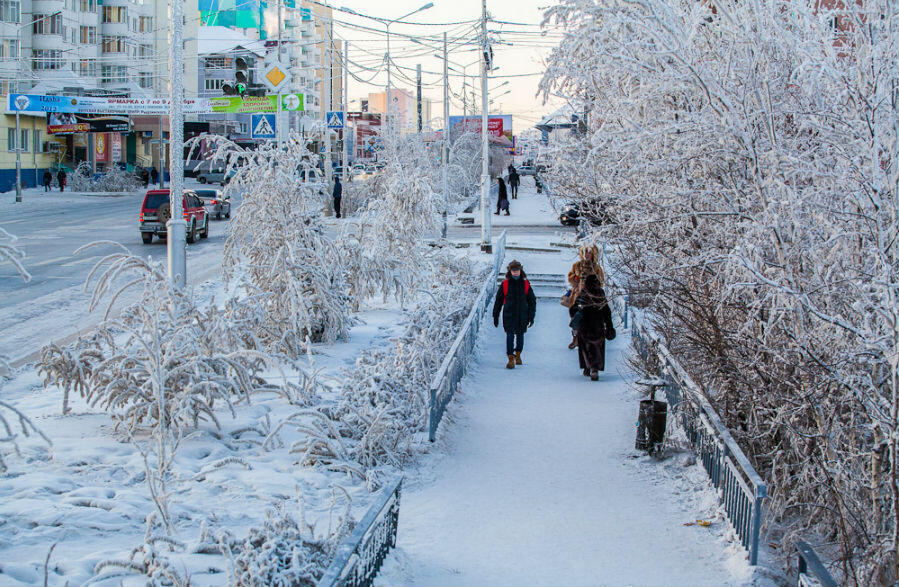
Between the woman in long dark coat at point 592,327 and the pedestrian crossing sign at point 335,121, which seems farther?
the pedestrian crossing sign at point 335,121

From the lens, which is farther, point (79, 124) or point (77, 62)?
point (77, 62)

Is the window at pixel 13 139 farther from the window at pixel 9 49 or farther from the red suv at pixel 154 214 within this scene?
the red suv at pixel 154 214

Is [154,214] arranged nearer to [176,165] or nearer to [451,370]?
[176,165]

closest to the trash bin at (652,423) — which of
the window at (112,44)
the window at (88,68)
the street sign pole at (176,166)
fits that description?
the street sign pole at (176,166)

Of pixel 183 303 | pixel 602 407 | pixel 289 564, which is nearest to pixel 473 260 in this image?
pixel 602 407

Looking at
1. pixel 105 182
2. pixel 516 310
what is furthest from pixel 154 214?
pixel 105 182

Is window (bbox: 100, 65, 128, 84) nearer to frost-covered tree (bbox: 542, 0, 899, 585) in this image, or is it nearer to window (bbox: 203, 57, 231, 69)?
window (bbox: 203, 57, 231, 69)

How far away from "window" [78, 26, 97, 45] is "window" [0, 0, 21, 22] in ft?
33.3

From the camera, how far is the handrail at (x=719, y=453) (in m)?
5.67

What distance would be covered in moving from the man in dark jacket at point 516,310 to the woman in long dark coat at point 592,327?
0.86 metres

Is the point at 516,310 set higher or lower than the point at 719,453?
higher

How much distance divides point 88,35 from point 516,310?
65865 millimetres

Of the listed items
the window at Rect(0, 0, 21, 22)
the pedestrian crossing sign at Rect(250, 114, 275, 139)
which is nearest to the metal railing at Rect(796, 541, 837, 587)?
the pedestrian crossing sign at Rect(250, 114, 275, 139)

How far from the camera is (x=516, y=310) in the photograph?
12.1 m
